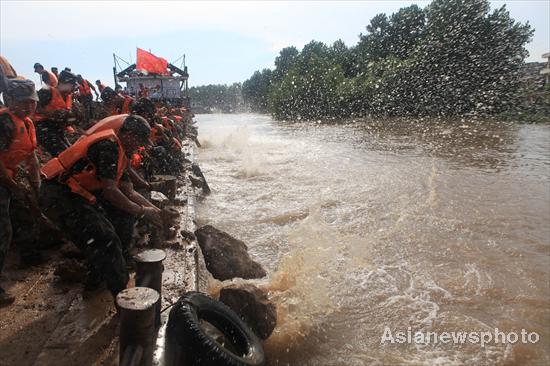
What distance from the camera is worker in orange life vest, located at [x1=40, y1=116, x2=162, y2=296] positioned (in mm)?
3107

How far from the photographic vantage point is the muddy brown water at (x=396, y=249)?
3.91 metres

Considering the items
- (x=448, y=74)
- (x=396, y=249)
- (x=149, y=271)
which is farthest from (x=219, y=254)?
(x=448, y=74)

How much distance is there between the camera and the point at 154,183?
5992mm

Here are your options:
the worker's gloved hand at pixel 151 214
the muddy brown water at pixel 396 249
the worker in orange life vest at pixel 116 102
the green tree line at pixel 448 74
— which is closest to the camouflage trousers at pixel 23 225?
the worker's gloved hand at pixel 151 214

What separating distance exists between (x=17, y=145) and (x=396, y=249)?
530cm

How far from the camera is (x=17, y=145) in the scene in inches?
141

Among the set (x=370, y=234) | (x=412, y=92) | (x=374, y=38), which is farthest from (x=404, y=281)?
(x=374, y=38)

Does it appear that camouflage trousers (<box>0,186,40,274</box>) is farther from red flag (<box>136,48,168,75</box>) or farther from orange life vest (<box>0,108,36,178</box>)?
red flag (<box>136,48,168,75</box>)

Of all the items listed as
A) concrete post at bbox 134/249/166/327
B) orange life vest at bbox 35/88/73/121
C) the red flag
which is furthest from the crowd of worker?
the red flag

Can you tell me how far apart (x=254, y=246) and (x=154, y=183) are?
1.94 meters

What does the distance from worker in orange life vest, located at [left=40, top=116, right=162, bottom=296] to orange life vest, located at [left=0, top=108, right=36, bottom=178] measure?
58 cm

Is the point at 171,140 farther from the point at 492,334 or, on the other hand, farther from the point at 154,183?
the point at 492,334

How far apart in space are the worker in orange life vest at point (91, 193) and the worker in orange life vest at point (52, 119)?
2920 millimetres

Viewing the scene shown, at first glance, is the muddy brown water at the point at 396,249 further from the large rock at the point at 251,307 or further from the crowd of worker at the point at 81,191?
the crowd of worker at the point at 81,191
